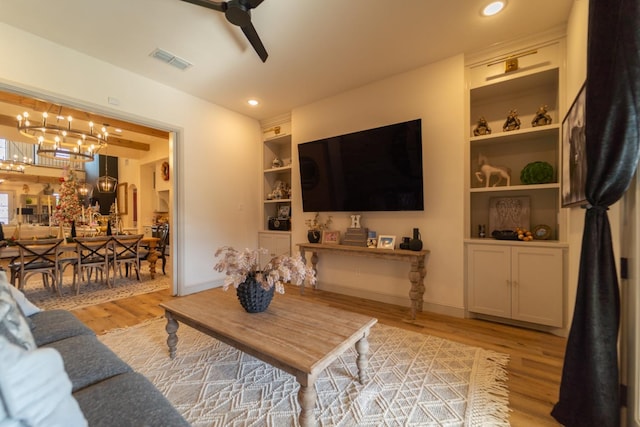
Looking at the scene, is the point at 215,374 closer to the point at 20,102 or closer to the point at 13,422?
the point at 13,422

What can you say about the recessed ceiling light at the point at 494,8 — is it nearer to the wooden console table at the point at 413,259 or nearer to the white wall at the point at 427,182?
the white wall at the point at 427,182

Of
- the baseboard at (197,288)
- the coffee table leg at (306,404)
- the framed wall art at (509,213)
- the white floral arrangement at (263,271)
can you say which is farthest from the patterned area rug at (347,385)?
the framed wall art at (509,213)

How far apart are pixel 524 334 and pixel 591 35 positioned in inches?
96.4

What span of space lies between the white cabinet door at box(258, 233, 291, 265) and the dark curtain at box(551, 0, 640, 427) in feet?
11.9

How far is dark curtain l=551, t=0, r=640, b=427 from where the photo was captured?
1.16 meters

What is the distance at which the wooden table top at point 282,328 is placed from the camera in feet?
4.35

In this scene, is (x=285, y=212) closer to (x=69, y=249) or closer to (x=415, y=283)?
(x=415, y=283)

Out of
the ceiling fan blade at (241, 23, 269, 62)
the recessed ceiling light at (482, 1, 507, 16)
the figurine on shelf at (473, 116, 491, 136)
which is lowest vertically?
the figurine on shelf at (473, 116, 491, 136)

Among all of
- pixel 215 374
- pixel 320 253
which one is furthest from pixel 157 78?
pixel 215 374

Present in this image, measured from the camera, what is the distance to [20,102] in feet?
12.2

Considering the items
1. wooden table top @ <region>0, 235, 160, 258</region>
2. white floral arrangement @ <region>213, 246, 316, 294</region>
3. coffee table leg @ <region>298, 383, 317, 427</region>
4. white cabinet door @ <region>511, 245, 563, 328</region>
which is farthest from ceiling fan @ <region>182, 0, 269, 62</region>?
wooden table top @ <region>0, 235, 160, 258</region>

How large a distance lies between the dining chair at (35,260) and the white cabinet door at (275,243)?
2.80m

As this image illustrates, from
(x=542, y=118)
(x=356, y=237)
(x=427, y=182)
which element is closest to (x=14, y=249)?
(x=356, y=237)

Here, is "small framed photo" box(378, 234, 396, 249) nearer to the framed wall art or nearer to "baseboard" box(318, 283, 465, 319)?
"baseboard" box(318, 283, 465, 319)
